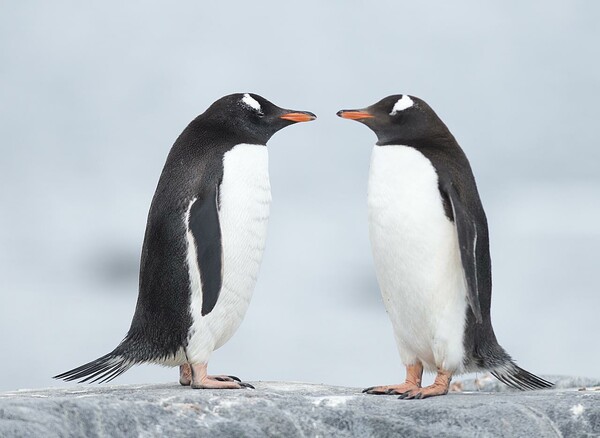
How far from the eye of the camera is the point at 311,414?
3.51 m

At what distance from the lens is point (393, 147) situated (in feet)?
13.7

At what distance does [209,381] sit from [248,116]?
1102mm

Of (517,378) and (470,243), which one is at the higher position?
(470,243)

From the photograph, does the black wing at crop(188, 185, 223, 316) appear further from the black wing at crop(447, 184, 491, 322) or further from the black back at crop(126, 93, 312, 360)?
the black wing at crop(447, 184, 491, 322)

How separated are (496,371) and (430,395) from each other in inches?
15.3

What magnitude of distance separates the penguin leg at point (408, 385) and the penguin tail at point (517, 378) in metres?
0.30

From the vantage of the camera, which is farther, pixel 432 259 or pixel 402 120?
pixel 402 120

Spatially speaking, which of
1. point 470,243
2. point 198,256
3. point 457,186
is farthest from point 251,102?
point 470,243

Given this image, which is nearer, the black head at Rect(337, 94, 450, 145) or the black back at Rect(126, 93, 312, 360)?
the black back at Rect(126, 93, 312, 360)

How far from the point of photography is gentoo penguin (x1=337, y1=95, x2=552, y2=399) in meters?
3.99

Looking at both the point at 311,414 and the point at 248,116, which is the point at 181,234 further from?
the point at 311,414

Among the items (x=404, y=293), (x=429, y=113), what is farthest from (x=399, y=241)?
(x=429, y=113)

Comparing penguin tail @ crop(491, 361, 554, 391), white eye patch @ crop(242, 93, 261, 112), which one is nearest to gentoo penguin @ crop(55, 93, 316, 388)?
white eye patch @ crop(242, 93, 261, 112)

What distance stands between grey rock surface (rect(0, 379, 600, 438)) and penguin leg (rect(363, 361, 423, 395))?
182 mm
